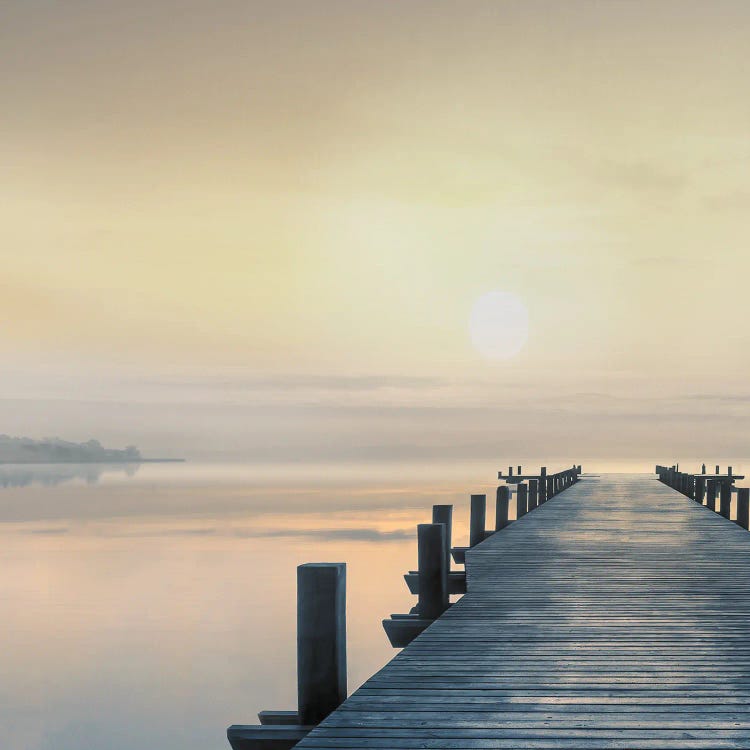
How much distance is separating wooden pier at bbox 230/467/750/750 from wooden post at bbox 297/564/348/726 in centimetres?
25

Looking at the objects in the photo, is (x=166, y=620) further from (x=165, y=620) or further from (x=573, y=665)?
(x=573, y=665)

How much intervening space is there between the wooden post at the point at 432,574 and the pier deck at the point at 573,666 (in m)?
0.24

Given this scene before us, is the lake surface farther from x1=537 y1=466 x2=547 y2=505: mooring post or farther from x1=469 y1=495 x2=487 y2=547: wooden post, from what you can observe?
x1=469 y1=495 x2=487 y2=547: wooden post

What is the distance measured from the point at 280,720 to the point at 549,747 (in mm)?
2070

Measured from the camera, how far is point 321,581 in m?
5.88

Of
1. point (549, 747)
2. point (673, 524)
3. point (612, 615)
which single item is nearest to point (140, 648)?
point (673, 524)

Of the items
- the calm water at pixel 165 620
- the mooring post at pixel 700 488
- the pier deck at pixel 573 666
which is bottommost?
the calm water at pixel 165 620

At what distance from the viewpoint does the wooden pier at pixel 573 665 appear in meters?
4.73

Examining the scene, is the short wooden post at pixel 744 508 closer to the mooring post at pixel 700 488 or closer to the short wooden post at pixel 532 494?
the short wooden post at pixel 532 494

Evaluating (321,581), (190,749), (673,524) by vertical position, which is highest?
(321,581)

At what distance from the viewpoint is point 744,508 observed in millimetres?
21266

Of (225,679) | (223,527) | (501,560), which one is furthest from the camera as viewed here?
(223,527)

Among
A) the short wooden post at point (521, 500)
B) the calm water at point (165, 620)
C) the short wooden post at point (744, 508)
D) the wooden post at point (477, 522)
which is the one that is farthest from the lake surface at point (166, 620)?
the short wooden post at point (744, 508)

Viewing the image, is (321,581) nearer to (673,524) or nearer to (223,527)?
(673,524)
